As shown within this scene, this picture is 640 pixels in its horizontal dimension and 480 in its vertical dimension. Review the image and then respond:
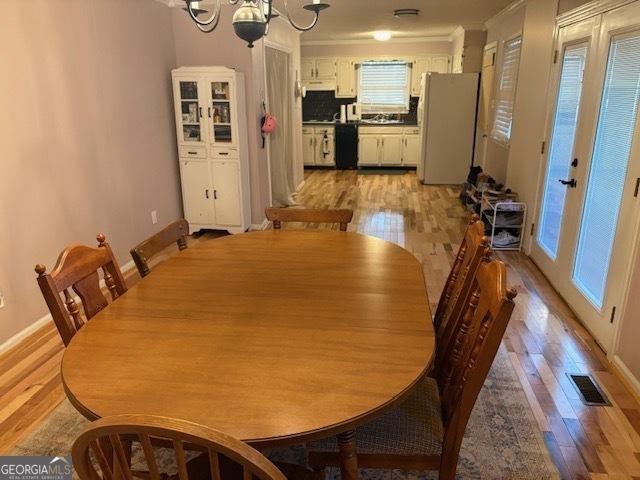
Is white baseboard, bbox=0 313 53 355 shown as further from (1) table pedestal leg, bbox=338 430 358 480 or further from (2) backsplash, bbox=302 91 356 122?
(2) backsplash, bbox=302 91 356 122

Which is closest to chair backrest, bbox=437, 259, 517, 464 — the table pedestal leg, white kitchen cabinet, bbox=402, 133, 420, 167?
the table pedestal leg

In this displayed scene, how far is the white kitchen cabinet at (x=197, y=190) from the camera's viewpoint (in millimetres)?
4613

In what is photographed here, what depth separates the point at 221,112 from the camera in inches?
175

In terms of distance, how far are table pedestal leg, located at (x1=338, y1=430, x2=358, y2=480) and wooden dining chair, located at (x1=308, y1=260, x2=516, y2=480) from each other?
0.30ft

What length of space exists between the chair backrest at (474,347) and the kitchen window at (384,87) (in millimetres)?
7876

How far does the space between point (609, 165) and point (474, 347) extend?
2040 millimetres

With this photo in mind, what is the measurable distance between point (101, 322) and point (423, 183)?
6497 mm

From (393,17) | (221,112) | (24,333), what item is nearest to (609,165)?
(221,112)

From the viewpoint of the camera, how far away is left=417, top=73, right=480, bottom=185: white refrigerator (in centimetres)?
683

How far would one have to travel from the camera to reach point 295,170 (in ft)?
22.4

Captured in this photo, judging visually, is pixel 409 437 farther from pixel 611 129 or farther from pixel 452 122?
pixel 452 122

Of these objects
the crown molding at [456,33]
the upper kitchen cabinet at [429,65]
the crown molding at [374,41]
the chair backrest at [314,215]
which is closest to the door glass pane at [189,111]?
the chair backrest at [314,215]

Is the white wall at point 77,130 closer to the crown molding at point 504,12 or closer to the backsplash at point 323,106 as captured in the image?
the crown molding at point 504,12

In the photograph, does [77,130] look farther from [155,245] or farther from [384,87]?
[384,87]
